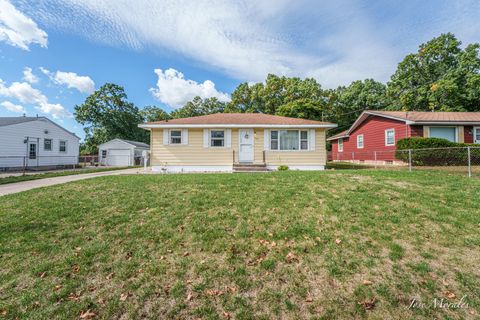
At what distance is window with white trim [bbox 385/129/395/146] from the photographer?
16309mm

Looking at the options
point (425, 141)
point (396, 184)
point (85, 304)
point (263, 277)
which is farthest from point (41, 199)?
point (425, 141)

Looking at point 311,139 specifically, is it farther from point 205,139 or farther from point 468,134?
point 468,134

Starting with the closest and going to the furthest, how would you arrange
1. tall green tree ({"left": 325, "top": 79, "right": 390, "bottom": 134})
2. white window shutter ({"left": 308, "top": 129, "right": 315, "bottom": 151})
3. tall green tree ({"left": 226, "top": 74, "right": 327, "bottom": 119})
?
white window shutter ({"left": 308, "top": 129, "right": 315, "bottom": 151}) < tall green tree ({"left": 226, "top": 74, "right": 327, "bottom": 119}) < tall green tree ({"left": 325, "top": 79, "right": 390, "bottom": 134})

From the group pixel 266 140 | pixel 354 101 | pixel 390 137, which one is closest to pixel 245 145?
pixel 266 140

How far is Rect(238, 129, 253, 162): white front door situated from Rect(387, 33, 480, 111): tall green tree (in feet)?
72.3

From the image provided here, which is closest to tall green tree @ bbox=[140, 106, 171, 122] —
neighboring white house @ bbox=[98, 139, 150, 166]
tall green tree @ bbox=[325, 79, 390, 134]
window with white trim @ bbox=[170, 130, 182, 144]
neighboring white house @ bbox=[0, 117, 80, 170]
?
neighboring white house @ bbox=[98, 139, 150, 166]

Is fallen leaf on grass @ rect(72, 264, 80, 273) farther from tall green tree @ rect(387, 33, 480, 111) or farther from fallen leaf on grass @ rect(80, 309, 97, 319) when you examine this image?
tall green tree @ rect(387, 33, 480, 111)

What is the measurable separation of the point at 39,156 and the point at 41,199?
17.0 metres

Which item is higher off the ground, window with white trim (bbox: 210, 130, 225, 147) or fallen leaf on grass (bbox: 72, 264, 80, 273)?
window with white trim (bbox: 210, 130, 225, 147)

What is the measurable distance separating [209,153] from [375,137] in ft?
47.4

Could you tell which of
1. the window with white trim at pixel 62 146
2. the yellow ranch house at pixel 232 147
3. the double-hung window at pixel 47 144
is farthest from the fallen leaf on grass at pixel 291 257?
the window with white trim at pixel 62 146

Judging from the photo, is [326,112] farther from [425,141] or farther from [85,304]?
[85,304]

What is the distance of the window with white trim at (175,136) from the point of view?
12734 mm

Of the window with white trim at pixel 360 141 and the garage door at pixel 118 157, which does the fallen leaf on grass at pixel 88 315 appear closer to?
the window with white trim at pixel 360 141
